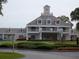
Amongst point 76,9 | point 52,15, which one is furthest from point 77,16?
point 52,15

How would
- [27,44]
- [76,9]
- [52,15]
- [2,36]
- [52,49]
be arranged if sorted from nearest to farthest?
[52,49], [27,44], [76,9], [52,15], [2,36]

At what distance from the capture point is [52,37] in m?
95.7

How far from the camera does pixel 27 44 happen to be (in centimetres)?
4572

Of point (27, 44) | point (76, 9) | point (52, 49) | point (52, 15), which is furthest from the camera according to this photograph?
point (52, 15)

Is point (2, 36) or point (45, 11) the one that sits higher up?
point (45, 11)

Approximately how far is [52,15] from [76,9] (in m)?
30.0

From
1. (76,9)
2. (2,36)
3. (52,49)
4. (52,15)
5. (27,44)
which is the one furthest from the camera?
(2,36)

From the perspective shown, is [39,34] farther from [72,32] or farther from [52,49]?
[52,49]

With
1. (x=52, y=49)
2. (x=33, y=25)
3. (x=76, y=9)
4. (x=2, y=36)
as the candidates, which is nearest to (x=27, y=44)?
(x=52, y=49)

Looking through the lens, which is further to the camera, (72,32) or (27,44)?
(72,32)

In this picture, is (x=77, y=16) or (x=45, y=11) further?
(x=45, y=11)

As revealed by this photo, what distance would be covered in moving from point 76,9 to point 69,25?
1214 inches

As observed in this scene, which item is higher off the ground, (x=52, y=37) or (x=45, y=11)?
(x=45, y=11)

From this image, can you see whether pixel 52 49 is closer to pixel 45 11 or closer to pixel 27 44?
pixel 27 44
